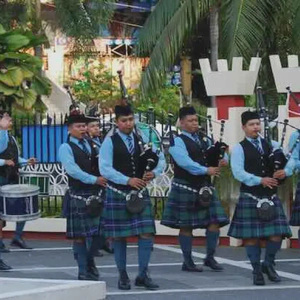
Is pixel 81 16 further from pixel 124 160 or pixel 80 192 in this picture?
pixel 124 160

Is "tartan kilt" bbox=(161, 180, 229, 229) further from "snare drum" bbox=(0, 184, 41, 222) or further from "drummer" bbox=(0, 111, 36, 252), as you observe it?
"drummer" bbox=(0, 111, 36, 252)

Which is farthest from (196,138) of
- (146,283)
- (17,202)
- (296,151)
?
(17,202)

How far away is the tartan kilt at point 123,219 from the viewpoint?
377 inches

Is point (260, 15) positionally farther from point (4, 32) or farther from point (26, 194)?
point (26, 194)

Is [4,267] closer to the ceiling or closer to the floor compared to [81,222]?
closer to the floor

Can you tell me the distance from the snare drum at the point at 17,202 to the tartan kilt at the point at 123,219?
171 centimetres

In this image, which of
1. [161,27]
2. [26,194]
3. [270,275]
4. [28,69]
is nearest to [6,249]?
[26,194]

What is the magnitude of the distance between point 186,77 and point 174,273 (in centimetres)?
1537

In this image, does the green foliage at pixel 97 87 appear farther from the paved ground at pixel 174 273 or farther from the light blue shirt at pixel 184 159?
the light blue shirt at pixel 184 159

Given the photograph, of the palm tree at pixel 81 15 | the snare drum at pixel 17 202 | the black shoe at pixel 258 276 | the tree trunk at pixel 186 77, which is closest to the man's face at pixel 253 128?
the black shoe at pixel 258 276

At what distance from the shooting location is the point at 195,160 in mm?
10703

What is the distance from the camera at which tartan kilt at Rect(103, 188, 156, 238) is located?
959 centimetres

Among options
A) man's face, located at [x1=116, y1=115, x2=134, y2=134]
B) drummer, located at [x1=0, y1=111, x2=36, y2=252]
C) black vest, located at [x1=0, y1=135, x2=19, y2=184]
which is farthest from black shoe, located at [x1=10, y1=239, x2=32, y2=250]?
man's face, located at [x1=116, y1=115, x2=134, y2=134]

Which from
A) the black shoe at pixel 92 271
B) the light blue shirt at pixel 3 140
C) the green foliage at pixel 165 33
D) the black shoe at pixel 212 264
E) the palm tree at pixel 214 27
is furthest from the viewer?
the green foliage at pixel 165 33
